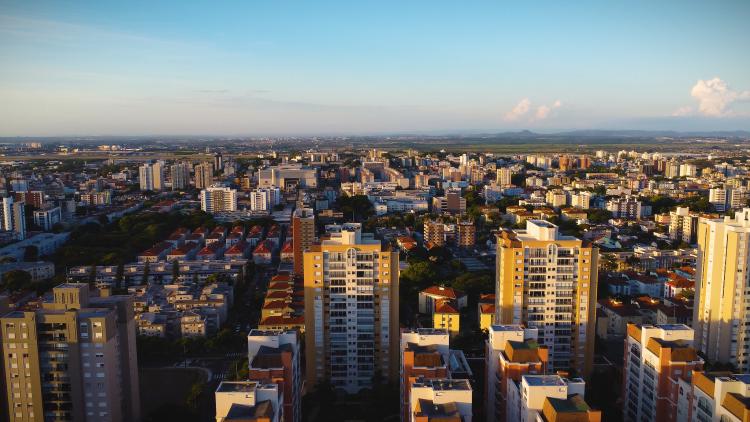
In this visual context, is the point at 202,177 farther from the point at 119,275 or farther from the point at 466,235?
the point at 119,275

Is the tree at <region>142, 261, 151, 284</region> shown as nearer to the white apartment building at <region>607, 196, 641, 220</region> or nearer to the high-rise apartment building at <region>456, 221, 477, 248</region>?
the high-rise apartment building at <region>456, 221, 477, 248</region>

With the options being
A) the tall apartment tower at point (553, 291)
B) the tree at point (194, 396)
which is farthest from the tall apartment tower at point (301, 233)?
the tall apartment tower at point (553, 291)

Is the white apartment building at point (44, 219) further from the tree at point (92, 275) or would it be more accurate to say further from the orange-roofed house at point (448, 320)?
the orange-roofed house at point (448, 320)

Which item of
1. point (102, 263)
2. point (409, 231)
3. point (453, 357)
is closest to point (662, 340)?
point (453, 357)

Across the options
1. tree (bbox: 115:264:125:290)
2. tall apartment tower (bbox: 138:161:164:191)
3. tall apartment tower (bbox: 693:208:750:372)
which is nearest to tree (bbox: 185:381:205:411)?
tree (bbox: 115:264:125:290)

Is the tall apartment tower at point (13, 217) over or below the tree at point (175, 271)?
A: over

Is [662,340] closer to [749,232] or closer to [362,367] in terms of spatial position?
[749,232]
